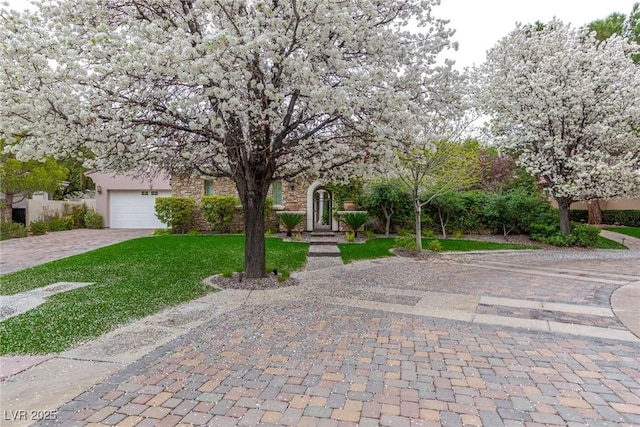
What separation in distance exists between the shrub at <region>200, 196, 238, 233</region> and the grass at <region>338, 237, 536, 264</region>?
580 cm

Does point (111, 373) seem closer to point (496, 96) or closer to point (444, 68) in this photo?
point (444, 68)

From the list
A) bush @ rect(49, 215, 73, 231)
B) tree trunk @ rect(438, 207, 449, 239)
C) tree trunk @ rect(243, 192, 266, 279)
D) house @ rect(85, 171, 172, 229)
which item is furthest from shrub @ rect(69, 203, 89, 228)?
tree trunk @ rect(438, 207, 449, 239)

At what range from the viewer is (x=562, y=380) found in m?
3.11

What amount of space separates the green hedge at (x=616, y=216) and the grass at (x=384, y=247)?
10203 millimetres

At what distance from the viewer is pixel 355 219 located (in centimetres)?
1438

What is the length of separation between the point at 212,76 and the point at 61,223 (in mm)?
17904

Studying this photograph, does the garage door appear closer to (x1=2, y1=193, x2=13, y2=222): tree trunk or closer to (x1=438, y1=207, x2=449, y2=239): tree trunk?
(x1=2, y1=193, x2=13, y2=222): tree trunk

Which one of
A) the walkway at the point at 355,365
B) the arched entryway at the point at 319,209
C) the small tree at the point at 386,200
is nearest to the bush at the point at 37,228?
the arched entryway at the point at 319,209

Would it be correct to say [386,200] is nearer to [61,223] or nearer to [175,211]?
[175,211]

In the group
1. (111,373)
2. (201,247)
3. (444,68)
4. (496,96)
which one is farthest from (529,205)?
(111,373)

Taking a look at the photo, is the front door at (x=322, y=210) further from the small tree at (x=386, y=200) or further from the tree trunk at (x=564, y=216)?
the tree trunk at (x=564, y=216)

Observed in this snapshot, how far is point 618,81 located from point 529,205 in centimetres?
Result: 495

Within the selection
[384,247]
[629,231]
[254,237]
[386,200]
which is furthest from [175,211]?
[629,231]

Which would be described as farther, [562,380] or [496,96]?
[496,96]
